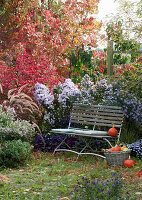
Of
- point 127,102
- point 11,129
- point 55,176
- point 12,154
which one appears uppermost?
point 127,102

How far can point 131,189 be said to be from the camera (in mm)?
4020

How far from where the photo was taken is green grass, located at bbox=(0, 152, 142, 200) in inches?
151

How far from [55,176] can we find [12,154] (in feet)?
3.03

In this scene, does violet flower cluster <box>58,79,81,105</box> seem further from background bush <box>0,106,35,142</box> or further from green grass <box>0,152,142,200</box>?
green grass <box>0,152,142,200</box>

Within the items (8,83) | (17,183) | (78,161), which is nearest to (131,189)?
(17,183)

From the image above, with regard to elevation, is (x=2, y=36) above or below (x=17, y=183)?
above

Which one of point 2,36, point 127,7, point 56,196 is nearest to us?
point 56,196

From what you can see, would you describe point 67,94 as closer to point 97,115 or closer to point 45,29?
point 97,115

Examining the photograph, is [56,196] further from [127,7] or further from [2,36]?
[2,36]

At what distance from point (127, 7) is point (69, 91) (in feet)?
7.28

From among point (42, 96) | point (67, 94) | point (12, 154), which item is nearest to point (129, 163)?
point (12, 154)

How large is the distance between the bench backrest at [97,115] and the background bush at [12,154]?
1666 millimetres

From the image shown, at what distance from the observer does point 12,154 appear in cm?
522

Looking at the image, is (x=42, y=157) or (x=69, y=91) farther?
(x=69, y=91)
